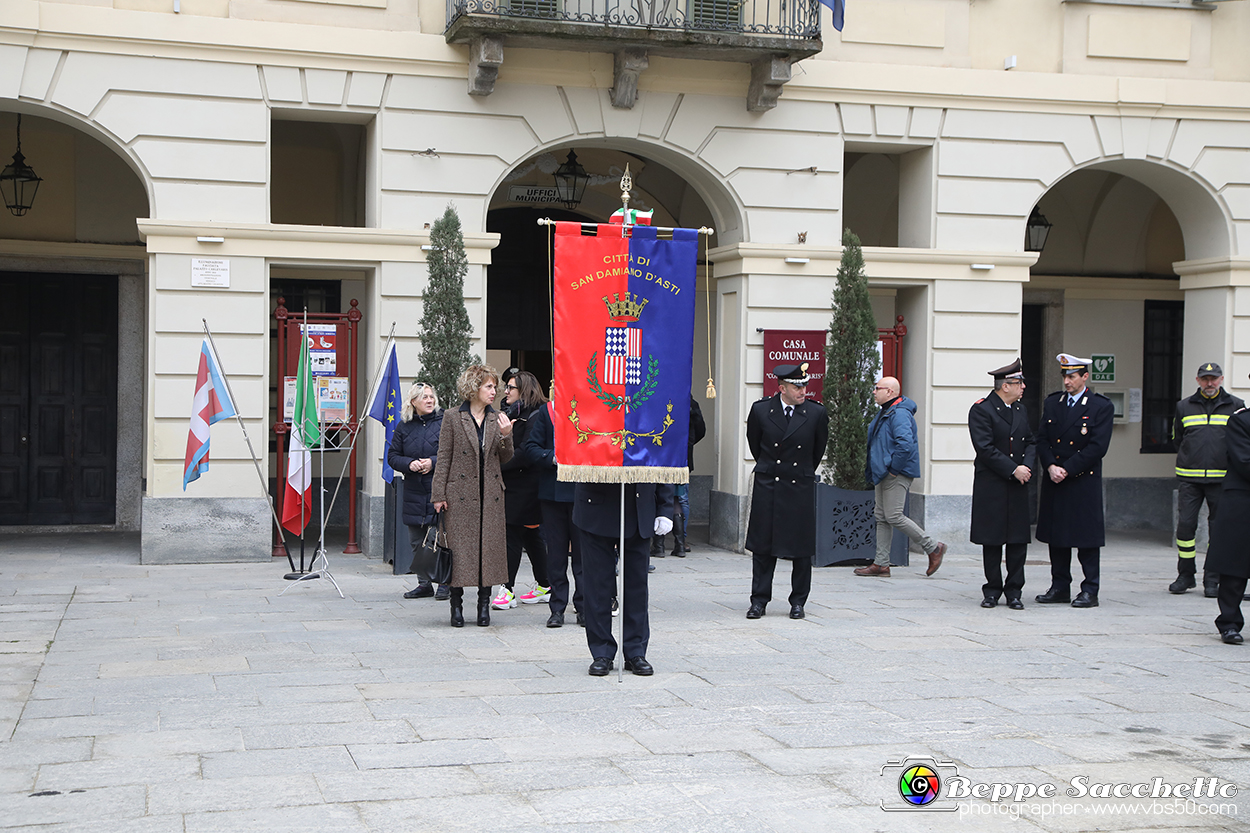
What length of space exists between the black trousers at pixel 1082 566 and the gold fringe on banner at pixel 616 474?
14.4ft

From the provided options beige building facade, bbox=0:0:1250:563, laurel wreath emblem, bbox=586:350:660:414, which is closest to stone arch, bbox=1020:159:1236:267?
beige building facade, bbox=0:0:1250:563

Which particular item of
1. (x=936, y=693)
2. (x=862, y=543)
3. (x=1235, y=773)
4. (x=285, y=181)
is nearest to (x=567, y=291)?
(x=936, y=693)

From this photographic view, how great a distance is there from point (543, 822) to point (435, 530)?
4372mm

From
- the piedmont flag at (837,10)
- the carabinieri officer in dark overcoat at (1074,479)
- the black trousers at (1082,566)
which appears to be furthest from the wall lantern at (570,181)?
the black trousers at (1082,566)

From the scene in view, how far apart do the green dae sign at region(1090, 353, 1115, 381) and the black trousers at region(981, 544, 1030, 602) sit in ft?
24.2

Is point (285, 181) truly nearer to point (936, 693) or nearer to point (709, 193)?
point (709, 193)

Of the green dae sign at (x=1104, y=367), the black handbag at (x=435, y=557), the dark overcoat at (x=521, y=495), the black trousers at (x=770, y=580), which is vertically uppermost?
the green dae sign at (x=1104, y=367)

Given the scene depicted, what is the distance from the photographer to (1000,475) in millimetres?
10180

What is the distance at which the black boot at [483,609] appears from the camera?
903cm

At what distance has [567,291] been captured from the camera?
24.0 feet

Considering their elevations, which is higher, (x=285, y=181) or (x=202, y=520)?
(x=285, y=181)

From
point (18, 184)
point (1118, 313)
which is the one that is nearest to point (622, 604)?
point (18, 184)

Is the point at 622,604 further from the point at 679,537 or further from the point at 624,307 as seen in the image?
the point at 679,537

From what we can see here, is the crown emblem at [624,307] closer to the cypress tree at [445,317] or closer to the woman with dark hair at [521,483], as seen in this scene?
the woman with dark hair at [521,483]
